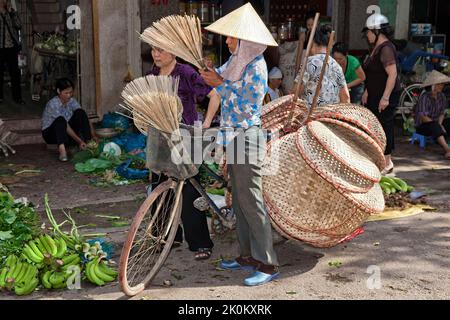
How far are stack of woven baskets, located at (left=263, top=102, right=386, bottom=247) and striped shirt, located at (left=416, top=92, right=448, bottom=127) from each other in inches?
180

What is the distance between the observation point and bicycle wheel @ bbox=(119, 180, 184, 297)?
480 centimetres

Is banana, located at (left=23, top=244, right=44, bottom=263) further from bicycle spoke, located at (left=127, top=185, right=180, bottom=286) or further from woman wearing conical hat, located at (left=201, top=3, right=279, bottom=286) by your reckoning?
woman wearing conical hat, located at (left=201, top=3, right=279, bottom=286)

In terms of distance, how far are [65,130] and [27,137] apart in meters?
1.24

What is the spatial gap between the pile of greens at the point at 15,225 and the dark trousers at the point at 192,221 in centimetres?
101

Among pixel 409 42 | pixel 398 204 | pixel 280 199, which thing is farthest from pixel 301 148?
pixel 409 42

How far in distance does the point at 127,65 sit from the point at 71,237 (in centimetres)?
547

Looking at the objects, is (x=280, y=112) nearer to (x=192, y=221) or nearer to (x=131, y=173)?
(x=192, y=221)

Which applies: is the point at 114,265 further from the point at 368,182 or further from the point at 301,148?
the point at 368,182

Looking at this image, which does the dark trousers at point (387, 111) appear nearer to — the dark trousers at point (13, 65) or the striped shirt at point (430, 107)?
the striped shirt at point (430, 107)

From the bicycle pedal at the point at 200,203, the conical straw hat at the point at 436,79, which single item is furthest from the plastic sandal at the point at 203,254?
the conical straw hat at the point at 436,79

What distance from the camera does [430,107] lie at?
31.2 ft

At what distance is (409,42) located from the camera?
11867 mm

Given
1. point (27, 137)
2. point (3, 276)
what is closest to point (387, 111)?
point (3, 276)

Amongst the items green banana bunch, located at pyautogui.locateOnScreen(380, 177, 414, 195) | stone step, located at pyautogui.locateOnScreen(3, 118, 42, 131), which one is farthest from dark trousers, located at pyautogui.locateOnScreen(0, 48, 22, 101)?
green banana bunch, located at pyautogui.locateOnScreen(380, 177, 414, 195)
